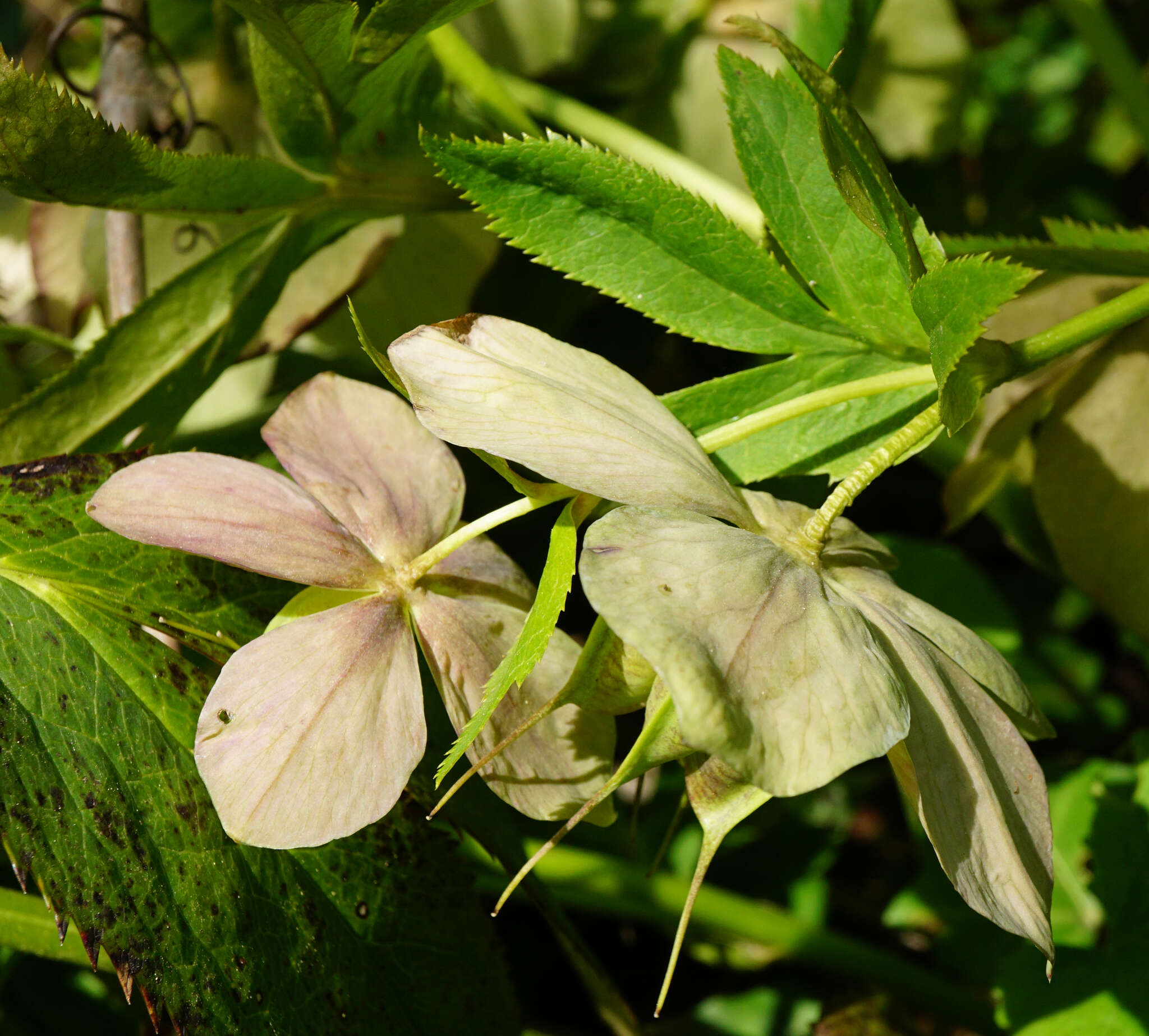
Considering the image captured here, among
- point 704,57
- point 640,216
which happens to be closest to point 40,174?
point 640,216

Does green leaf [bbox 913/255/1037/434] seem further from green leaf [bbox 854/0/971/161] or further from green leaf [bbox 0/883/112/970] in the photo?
green leaf [bbox 854/0/971/161]

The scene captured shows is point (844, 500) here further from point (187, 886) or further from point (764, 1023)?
point (764, 1023)

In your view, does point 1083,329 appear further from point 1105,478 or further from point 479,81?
point 479,81

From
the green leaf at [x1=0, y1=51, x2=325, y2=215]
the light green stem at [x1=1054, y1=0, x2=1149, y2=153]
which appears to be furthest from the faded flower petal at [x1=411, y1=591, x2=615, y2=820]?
the light green stem at [x1=1054, y1=0, x2=1149, y2=153]

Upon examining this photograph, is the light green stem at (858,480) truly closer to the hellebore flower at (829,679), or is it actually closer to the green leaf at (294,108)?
the hellebore flower at (829,679)

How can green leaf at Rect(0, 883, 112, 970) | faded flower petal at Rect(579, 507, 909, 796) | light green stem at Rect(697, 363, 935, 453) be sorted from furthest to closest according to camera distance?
green leaf at Rect(0, 883, 112, 970) → light green stem at Rect(697, 363, 935, 453) → faded flower petal at Rect(579, 507, 909, 796)

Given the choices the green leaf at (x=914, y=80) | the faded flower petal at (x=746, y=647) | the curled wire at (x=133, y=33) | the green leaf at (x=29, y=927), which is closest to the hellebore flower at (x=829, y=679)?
the faded flower petal at (x=746, y=647)
